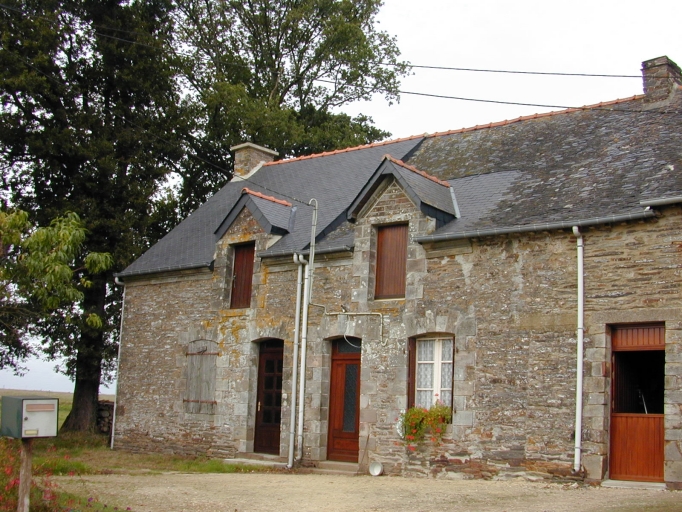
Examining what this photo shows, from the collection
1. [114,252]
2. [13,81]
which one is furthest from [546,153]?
[13,81]

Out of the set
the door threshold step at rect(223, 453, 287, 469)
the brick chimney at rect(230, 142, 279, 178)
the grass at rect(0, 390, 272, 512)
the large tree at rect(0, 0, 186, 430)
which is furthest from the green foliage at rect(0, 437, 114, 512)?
the brick chimney at rect(230, 142, 279, 178)

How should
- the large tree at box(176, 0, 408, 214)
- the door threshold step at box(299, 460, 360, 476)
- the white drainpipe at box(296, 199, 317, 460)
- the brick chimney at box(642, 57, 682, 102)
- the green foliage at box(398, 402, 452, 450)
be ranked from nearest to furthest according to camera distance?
the green foliage at box(398, 402, 452, 450) → the door threshold step at box(299, 460, 360, 476) → the brick chimney at box(642, 57, 682, 102) → the white drainpipe at box(296, 199, 317, 460) → the large tree at box(176, 0, 408, 214)

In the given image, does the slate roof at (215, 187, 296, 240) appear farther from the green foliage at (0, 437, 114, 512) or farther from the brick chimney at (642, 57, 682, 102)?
the green foliage at (0, 437, 114, 512)

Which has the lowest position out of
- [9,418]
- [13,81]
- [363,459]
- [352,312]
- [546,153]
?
[363,459]

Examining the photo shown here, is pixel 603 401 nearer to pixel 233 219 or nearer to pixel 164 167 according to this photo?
pixel 233 219

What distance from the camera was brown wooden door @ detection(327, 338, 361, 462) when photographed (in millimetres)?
14250

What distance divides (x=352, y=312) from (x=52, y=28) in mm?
11759

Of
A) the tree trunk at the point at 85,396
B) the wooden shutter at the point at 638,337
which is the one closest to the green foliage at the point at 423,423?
the wooden shutter at the point at 638,337

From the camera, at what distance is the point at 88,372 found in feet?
67.2

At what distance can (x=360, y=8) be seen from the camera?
2844cm

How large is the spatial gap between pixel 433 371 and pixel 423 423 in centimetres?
89

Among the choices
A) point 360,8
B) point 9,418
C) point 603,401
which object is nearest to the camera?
point 9,418

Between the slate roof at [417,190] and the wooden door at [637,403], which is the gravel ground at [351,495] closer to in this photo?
the wooden door at [637,403]

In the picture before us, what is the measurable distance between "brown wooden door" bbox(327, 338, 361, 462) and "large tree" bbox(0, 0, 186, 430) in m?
7.37
